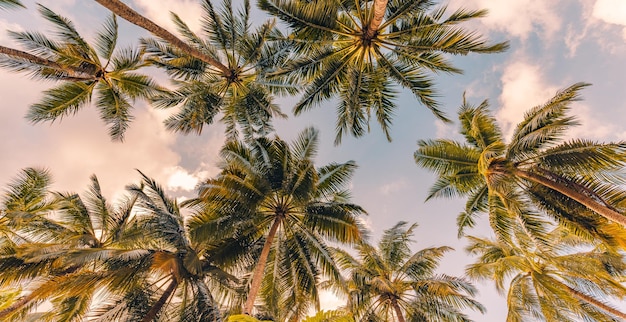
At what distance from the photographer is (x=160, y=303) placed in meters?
10.6

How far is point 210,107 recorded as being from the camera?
41.7 feet

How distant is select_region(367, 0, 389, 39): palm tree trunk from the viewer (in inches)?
280

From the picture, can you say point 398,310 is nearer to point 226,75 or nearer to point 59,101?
point 226,75

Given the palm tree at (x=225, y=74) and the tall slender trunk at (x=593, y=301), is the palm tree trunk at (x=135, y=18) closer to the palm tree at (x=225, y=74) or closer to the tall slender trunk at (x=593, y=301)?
the palm tree at (x=225, y=74)

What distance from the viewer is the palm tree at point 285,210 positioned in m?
10.6

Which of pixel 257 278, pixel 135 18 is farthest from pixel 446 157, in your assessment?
pixel 135 18

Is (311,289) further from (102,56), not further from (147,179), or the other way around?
(102,56)

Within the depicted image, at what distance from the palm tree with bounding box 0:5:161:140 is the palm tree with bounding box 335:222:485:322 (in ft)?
35.1

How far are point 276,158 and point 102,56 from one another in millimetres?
6685

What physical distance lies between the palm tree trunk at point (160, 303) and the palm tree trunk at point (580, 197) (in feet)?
40.6

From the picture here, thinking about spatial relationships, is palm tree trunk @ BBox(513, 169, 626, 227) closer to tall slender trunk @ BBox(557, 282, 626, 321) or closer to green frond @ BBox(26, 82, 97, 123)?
tall slender trunk @ BBox(557, 282, 626, 321)

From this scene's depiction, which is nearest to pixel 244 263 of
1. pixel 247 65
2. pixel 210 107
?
pixel 210 107

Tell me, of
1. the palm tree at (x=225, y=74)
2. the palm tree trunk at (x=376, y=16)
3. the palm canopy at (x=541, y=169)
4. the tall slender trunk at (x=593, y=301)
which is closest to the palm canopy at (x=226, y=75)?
the palm tree at (x=225, y=74)

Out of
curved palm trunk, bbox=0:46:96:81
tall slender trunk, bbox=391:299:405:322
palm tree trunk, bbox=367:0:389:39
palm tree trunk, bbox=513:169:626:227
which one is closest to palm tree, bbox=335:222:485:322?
tall slender trunk, bbox=391:299:405:322
